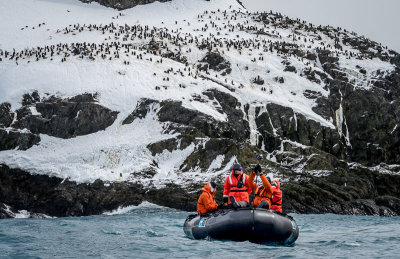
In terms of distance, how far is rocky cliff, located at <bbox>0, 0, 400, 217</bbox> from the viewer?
49.9 metres

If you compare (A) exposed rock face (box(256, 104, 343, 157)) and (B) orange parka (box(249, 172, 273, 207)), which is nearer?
(B) orange parka (box(249, 172, 273, 207))

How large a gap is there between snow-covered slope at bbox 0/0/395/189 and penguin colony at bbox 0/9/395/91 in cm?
20

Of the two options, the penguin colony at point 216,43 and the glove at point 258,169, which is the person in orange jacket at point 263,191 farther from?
the penguin colony at point 216,43

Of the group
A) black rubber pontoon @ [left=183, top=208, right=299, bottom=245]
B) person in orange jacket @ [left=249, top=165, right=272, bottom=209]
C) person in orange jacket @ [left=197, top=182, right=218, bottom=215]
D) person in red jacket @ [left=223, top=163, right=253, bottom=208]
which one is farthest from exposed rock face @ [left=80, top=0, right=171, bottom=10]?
black rubber pontoon @ [left=183, top=208, right=299, bottom=245]

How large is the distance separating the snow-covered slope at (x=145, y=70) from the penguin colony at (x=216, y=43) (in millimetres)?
204

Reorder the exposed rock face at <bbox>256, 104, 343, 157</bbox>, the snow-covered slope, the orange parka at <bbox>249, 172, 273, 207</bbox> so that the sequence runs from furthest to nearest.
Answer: the exposed rock face at <bbox>256, 104, 343, 157</bbox> < the snow-covered slope < the orange parka at <bbox>249, 172, 273, 207</bbox>

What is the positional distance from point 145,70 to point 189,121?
14.2 meters

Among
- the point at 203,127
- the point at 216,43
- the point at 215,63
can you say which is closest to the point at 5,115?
the point at 203,127

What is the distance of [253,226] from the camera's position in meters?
20.8

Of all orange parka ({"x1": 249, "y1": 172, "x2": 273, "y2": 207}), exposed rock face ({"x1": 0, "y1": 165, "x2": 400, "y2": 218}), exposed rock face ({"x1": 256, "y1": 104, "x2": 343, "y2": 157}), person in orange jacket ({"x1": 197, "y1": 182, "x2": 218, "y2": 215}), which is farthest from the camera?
exposed rock face ({"x1": 256, "y1": 104, "x2": 343, "y2": 157})

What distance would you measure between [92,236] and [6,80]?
44740 mm

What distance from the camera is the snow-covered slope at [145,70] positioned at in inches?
2124

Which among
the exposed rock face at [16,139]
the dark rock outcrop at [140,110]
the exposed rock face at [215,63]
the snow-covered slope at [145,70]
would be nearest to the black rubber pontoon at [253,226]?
the snow-covered slope at [145,70]

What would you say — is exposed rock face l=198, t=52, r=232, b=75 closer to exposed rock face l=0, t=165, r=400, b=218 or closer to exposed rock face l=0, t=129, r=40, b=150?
exposed rock face l=0, t=129, r=40, b=150
